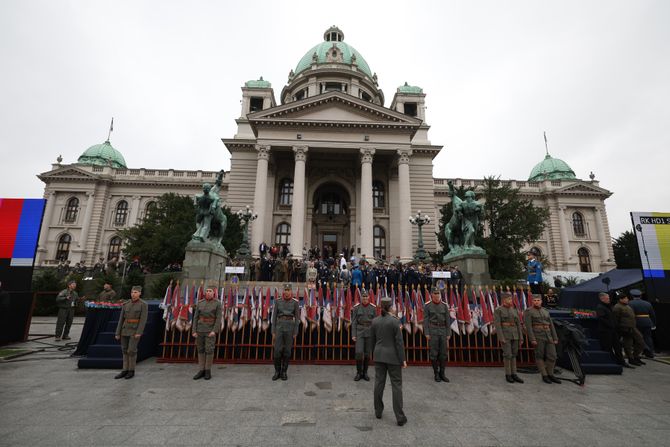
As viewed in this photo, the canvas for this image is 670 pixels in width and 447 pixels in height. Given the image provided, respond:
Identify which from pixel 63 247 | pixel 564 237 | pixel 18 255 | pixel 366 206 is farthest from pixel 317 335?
pixel 63 247

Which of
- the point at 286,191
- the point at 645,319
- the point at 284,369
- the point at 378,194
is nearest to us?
the point at 284,369

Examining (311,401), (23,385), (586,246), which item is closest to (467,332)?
(311,401)

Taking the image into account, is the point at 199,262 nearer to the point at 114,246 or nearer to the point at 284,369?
the point at 284,369

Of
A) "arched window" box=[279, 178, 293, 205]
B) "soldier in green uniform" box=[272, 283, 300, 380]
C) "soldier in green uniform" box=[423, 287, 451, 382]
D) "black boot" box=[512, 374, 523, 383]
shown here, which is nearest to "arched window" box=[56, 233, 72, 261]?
"arched window" box=[279, 178, 293, 205]

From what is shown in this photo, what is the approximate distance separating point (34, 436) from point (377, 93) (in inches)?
1793

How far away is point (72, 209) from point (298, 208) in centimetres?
3375

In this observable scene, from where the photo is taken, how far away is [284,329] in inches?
261

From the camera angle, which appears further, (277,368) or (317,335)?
(317,335)

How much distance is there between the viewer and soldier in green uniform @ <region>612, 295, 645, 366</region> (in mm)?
8305

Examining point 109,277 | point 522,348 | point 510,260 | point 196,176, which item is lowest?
point 522,348

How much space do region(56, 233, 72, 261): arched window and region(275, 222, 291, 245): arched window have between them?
28296mm

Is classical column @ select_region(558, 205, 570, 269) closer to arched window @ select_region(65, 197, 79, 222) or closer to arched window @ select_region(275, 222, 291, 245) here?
arched window @ select_region(275, 222, 291, 245)

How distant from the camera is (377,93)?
142 ft

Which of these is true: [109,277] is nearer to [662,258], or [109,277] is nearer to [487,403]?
[487,403]
